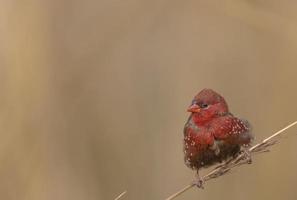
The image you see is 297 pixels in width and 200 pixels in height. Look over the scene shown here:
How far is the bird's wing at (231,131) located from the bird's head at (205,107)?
7 cm

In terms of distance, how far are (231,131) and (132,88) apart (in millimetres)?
2175

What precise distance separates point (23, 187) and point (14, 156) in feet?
0.70

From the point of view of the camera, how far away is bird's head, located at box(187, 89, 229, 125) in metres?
5.42

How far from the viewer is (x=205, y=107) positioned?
214 inches

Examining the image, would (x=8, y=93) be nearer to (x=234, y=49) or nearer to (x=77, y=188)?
(x=77, y=188)

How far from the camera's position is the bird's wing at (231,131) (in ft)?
17.5

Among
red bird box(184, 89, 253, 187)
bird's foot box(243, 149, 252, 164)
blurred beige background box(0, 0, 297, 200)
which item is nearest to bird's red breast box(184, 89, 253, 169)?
red bird box(184, 89, 253, 187)

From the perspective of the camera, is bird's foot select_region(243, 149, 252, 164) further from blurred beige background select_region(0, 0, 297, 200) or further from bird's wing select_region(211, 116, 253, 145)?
blurred beige background select_region(0, 0, 297, 200)

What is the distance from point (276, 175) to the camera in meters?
6.25

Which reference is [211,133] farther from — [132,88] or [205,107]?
[132,88]

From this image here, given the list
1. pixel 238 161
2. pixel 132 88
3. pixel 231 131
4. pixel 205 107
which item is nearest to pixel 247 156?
pixel 238 161

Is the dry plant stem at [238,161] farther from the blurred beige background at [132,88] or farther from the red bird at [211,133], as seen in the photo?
the blurred beige background at [132,88]

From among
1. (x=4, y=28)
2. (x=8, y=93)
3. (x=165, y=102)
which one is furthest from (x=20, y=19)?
(x=165, y=102)

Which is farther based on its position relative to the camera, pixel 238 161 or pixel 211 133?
pixel 211 133
